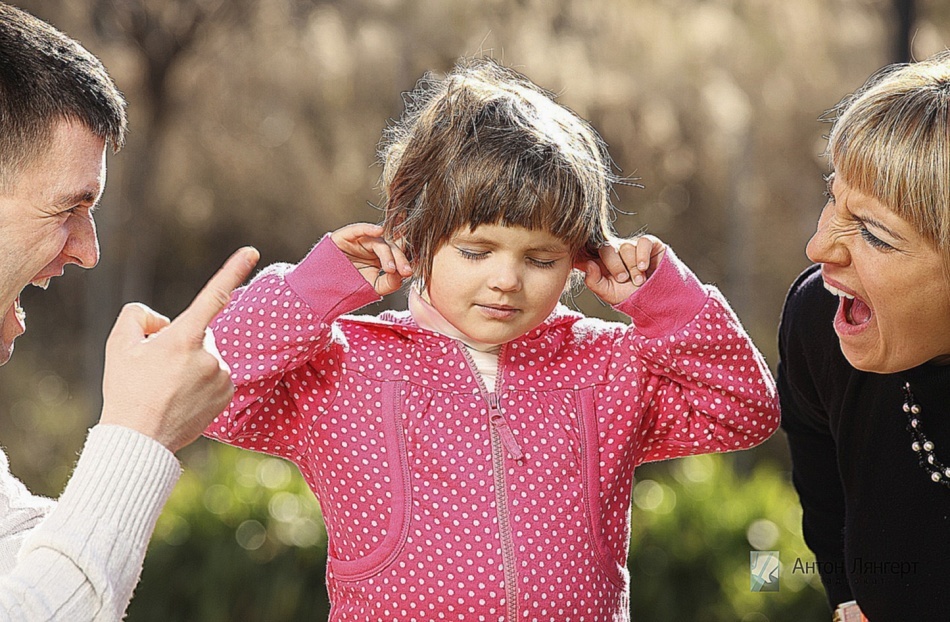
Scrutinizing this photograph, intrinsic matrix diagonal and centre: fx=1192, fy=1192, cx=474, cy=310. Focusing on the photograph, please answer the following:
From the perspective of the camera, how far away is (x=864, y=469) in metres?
2.53

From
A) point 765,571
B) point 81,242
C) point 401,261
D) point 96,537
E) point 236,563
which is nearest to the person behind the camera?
point 96,537

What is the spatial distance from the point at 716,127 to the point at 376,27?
2.29 m

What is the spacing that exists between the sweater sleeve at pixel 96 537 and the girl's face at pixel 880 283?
1.26 metres

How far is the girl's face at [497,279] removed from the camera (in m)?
2.15

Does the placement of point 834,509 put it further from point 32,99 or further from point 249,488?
point 249,488

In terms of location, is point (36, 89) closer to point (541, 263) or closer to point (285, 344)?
point (285, 344)

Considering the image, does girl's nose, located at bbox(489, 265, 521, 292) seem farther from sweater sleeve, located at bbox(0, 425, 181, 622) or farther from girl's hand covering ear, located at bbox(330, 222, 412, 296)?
sweater sleeve, located at bbox(0, 425, 181, 622)

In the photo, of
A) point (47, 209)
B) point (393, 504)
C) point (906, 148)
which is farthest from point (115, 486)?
point (906, 148)

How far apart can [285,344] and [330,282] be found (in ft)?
0.50

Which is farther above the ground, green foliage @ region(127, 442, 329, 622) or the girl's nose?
the girl's nose

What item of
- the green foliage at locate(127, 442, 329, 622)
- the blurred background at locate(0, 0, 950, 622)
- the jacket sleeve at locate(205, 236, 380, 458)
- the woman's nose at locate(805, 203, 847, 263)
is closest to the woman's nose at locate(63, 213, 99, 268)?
the jacket sleeve at locate(205, 236, 380, 458)

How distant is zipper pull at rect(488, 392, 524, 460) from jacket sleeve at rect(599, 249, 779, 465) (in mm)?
193

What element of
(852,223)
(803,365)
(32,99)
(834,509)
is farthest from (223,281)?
(834,509)

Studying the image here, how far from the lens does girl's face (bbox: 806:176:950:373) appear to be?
214 cm
